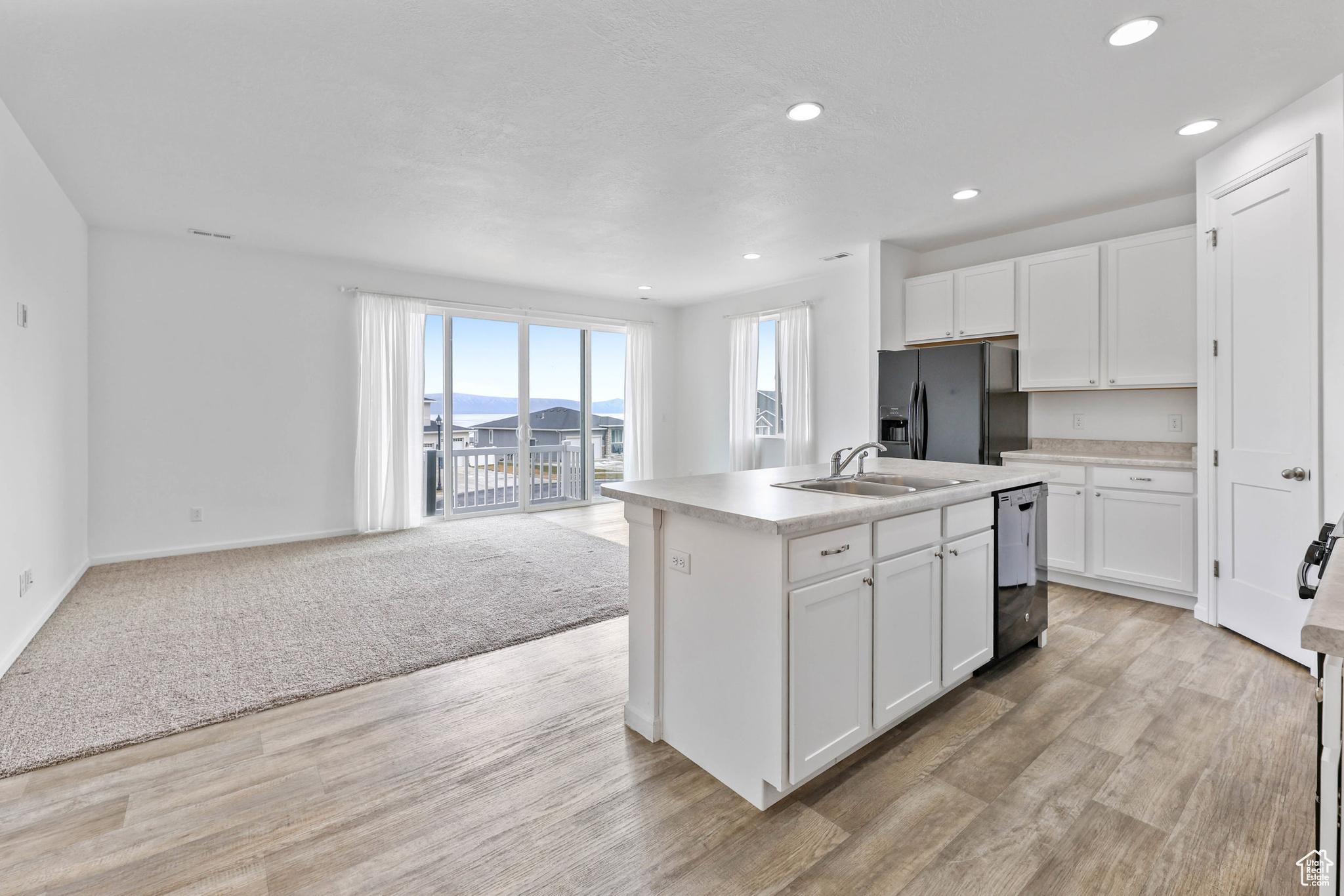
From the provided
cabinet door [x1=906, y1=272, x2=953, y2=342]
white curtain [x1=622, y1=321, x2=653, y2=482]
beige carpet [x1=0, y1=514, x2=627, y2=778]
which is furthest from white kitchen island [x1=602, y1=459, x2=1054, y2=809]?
white curtain [x1=622, y1=321, x2=653, y2=482]

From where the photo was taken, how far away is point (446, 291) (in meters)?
6.00

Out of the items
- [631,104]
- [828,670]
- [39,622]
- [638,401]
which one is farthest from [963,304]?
[39,622]

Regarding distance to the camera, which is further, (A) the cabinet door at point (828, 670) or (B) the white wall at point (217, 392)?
(B) the white wall at point (217, 392)

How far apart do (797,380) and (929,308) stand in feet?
5.41

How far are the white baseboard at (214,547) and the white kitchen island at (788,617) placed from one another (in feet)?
14.2

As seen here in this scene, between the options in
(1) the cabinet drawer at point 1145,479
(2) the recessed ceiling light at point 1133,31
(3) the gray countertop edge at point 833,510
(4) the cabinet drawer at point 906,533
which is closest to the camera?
(3) the gray countertop edge at point 833,510

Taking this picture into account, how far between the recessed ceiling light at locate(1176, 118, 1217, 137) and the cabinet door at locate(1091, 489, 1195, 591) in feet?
6.30

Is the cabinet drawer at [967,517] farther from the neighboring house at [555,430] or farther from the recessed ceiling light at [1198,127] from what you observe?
the neighboring house at [555,430]

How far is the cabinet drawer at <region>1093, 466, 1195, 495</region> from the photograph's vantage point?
341 centimetres

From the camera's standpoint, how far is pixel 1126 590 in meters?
3.69

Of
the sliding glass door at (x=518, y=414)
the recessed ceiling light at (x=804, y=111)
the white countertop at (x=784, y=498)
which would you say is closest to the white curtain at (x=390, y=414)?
the sliding glass door at (x=518, y=414)

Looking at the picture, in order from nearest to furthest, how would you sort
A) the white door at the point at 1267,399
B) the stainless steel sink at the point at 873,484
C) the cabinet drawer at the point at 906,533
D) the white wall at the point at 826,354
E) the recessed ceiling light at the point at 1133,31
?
the cabinet drawer at the point at 906,533 → the recessed ceiling light at the point at 1133,31 → the stainless steel sink at the point at 873,484 → the white door at the point at 1267,399 → the white wall at the point at 826,354

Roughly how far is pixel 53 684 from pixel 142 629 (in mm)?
667

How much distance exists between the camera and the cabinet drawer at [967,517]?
222 centimetres
